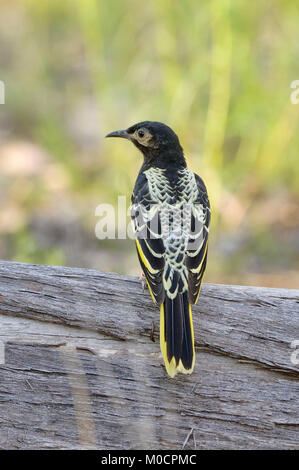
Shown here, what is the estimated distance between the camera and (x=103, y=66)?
7.75m

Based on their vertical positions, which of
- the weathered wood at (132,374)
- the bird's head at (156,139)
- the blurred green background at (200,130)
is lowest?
the weathered wood at (132,374)

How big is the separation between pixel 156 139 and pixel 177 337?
2.07 m

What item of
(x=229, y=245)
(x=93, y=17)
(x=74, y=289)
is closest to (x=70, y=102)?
(x=93, y=17)

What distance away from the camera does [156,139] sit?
5.23 meters

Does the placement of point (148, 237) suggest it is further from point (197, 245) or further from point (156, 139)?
point (156, 139)

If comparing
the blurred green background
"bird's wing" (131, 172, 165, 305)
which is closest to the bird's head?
"bird's wing" (131, 172, 165, 305)

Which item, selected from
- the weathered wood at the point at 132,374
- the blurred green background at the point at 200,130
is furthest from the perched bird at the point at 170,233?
the blurred green background at the point at 200,130

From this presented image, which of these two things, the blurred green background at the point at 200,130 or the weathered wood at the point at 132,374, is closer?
the weathered wood at the point at 132,374

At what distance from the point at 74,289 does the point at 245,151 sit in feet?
14.5

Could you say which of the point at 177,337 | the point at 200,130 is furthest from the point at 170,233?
the point at 200,130

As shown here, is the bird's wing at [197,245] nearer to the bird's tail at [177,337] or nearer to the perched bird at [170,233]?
the perched bird at [170,233]

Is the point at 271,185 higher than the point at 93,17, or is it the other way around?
the point at 93,17

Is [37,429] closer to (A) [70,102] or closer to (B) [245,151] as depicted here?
(B) [245,151]

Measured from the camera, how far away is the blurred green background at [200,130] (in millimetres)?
7340
